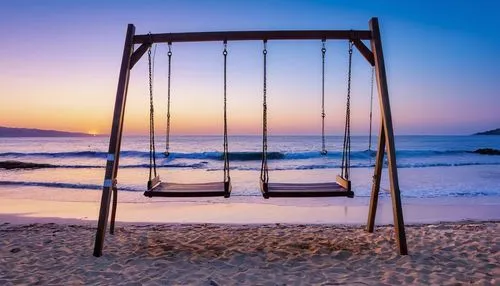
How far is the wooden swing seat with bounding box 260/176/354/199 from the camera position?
539 centimetres

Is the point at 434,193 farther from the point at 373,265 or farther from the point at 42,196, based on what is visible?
the point at 42,196

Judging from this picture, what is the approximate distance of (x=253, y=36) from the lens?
18.4 ft

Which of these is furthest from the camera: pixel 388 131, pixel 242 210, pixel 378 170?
pixel 242 210

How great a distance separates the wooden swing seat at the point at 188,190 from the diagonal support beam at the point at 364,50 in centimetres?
246

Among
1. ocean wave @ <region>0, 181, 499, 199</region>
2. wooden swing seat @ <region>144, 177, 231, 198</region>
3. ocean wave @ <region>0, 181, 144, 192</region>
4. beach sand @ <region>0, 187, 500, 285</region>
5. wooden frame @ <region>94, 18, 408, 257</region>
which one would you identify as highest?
wooden frame @ <region>94, 18, 408, 257</region>

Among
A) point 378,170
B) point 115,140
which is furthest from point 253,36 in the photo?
point 378,170

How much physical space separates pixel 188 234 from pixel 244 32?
3191 millimetres

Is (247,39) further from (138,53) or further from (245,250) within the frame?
(245,250)

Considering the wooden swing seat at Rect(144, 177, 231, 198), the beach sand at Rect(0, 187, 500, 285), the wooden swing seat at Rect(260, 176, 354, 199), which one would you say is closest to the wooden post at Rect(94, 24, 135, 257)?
the beach sand at Rect(0, 187, 500, 285)

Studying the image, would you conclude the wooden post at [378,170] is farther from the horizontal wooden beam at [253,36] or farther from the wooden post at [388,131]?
the horizontal wooden beam at [253,36]

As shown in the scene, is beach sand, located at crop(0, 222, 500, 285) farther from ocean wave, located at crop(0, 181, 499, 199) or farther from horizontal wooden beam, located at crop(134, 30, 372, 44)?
ocean wave, located at crop(0, 181, 499, 199)

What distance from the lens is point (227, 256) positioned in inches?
213

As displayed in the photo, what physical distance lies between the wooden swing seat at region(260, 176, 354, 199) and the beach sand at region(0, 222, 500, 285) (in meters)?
0.75

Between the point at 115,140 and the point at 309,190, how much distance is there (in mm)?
2545
